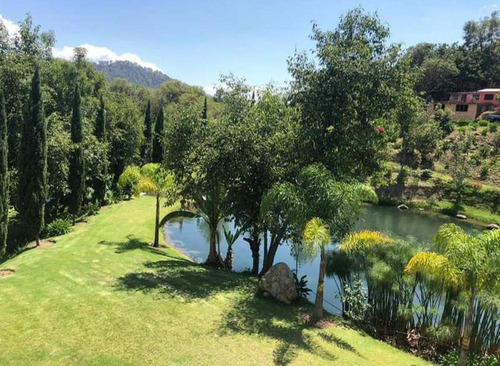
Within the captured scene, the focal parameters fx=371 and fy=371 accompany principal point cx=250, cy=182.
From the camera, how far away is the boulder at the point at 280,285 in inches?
432

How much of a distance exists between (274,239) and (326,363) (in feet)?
21.1

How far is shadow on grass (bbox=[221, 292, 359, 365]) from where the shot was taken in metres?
8.21

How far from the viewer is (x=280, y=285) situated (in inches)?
433

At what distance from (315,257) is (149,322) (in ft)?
15.1

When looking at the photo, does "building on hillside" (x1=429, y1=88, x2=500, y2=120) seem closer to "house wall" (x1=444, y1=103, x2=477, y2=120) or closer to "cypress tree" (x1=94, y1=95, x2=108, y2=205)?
"house wall" (x1=444, y1=103, x2=477, y2=120)

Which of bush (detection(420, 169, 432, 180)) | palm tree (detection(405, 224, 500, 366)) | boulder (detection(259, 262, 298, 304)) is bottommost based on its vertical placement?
boulder (detection(259, 262, 298, 304))

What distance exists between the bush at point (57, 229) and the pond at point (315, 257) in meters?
5.35

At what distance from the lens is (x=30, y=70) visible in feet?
80.4

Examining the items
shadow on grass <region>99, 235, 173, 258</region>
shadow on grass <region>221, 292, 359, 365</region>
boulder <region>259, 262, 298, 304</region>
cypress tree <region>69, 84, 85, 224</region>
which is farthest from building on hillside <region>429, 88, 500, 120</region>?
shadow on grass <region>221, 292, 359, 365</region>

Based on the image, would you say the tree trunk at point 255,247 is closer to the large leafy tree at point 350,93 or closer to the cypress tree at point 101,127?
the large leafy tree at point 350,93

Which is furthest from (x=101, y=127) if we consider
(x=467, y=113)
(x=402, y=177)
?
(x=467, y=113)

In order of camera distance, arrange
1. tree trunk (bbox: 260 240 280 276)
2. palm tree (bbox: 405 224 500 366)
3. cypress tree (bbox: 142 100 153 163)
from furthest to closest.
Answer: cypress tree (bbox: 142 100 153 163) → tree trunk (bbox: 260 240 280 276) → palm tree (bbox: 405 224 500 366)

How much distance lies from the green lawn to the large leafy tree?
16.9 ft

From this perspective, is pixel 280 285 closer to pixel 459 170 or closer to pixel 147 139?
pixel 459 170
